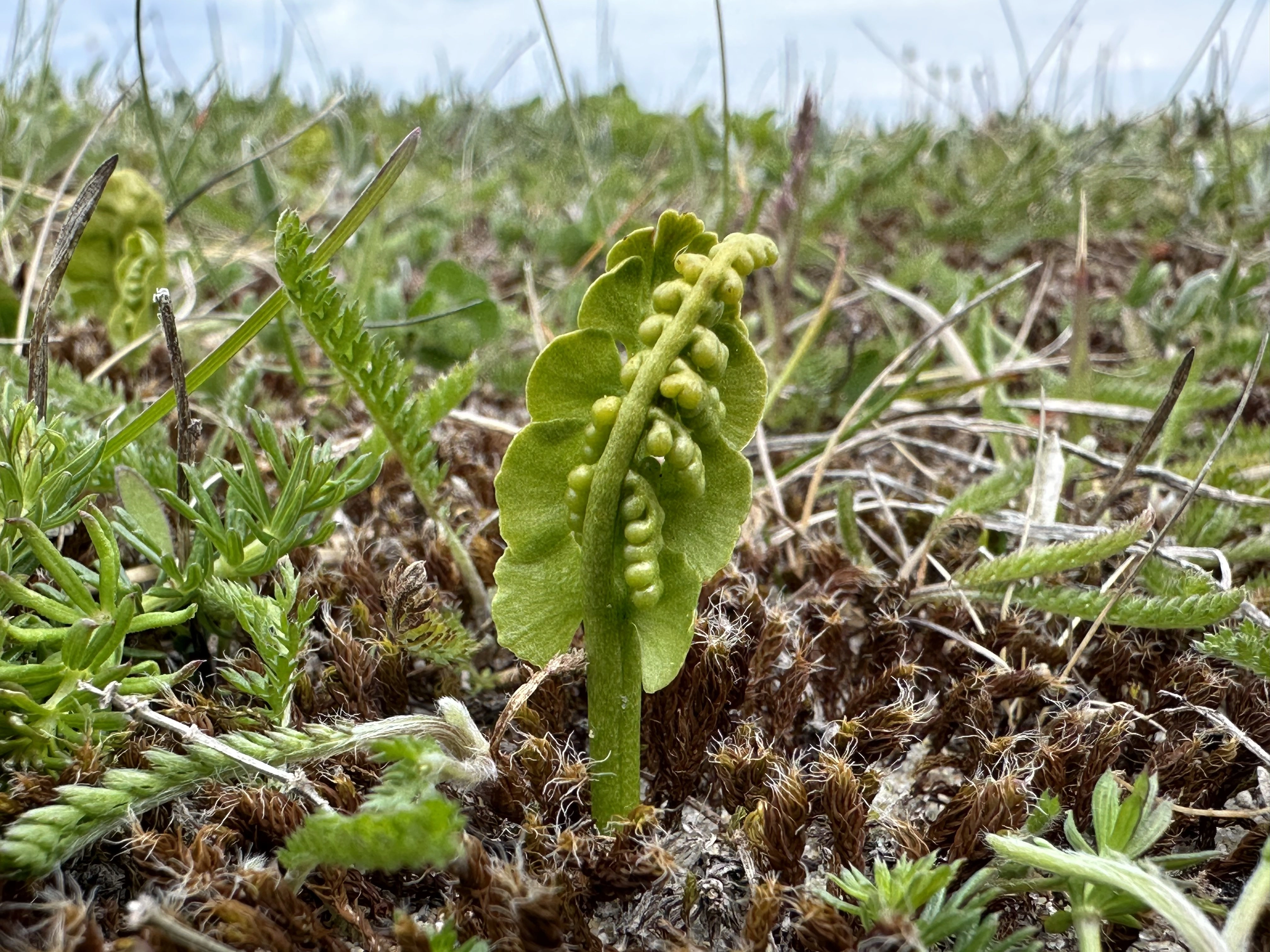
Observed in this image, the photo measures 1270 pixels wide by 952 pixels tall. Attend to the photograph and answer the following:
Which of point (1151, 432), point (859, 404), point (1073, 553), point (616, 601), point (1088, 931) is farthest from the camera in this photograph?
point (859, 404)

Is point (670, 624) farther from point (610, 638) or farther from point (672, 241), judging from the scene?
point (672, 241)

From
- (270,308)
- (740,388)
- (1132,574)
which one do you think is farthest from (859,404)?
(270,308)

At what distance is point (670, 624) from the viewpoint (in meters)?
1.08

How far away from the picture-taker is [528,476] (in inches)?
42.6

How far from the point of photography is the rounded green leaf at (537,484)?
106cm

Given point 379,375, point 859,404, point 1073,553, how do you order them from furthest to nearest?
point 859,404
point 1073,553
point 379,375

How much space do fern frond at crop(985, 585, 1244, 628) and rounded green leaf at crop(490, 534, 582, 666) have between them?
2.67ft

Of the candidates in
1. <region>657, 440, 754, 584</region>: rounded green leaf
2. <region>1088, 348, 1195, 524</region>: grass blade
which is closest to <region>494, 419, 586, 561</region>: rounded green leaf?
<region>657, 440, 754, 584</region>: rounded green leaf

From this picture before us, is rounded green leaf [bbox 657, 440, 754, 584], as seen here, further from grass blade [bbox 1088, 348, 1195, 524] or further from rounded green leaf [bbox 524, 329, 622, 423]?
grass blade [bbox 1088, 348, 1195, 524]

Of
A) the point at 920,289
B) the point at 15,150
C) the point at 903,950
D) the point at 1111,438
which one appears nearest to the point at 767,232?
the point at 920,289

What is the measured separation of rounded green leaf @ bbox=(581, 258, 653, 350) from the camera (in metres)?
1.04

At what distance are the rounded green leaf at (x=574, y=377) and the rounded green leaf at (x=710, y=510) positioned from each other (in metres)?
0.11

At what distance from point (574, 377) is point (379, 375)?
0.43 m

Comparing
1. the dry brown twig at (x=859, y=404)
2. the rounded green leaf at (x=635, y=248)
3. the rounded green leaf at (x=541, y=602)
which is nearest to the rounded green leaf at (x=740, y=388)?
the rounded green leaf at (x=635, y=248)
